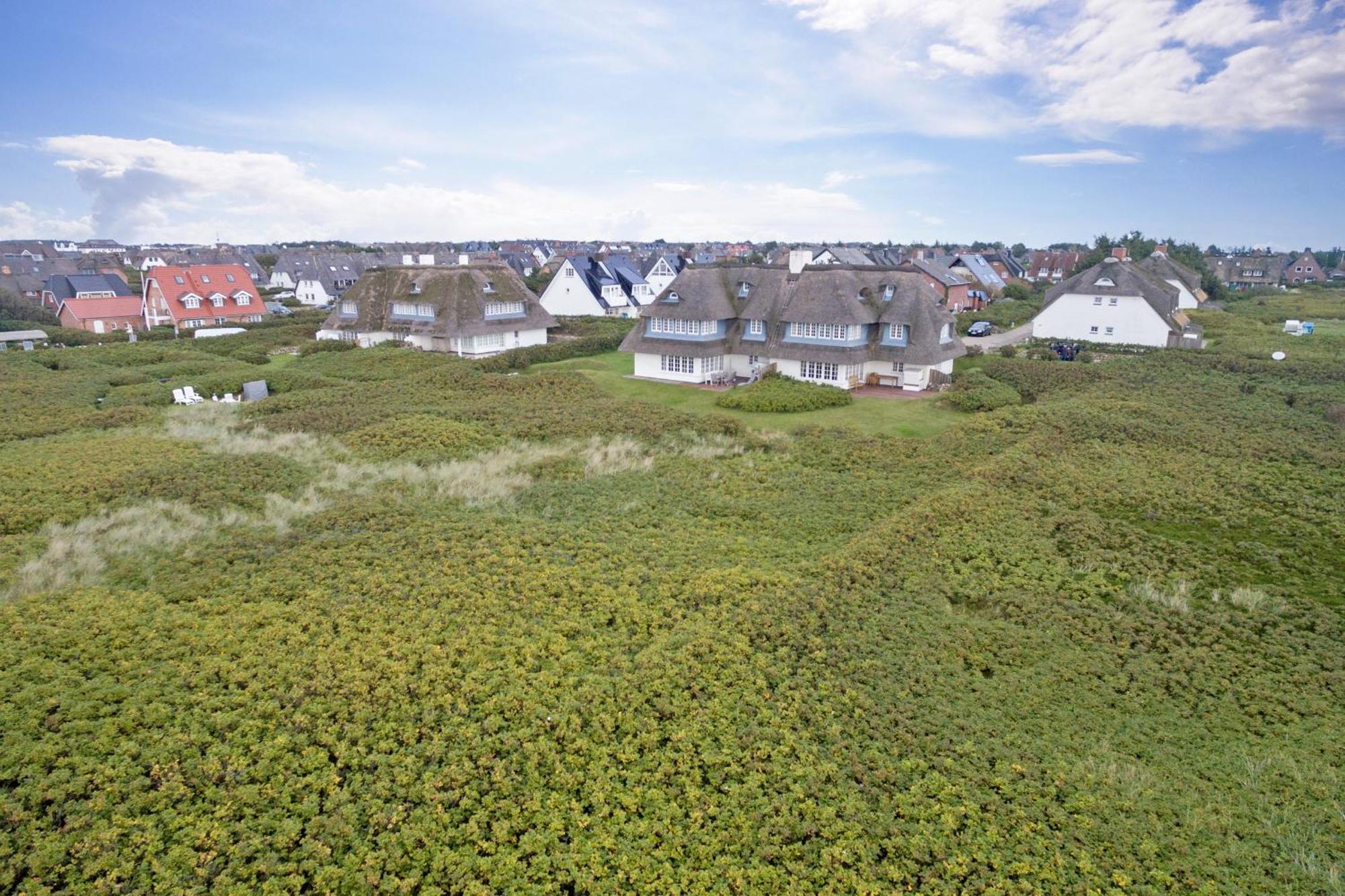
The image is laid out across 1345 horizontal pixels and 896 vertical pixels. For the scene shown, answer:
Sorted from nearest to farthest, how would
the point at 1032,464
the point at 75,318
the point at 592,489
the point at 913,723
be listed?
the point at 913,723 < the point at 592,489 < the point at 1032,464 < the point at 75,318

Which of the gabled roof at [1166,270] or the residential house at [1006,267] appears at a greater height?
the residential house at [1006,267]

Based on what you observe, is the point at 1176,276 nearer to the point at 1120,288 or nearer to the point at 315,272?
the point at 1120,288

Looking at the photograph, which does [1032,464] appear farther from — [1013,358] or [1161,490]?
[1013,358]

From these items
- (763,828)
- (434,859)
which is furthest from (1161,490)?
(434,859)

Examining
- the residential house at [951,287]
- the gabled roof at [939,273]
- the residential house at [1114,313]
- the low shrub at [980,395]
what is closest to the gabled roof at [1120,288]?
the residential house at [1114,313]

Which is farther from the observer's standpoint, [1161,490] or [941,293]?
[941,293]

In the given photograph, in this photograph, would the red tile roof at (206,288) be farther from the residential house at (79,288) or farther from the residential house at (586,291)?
the residential house at (586,291)
